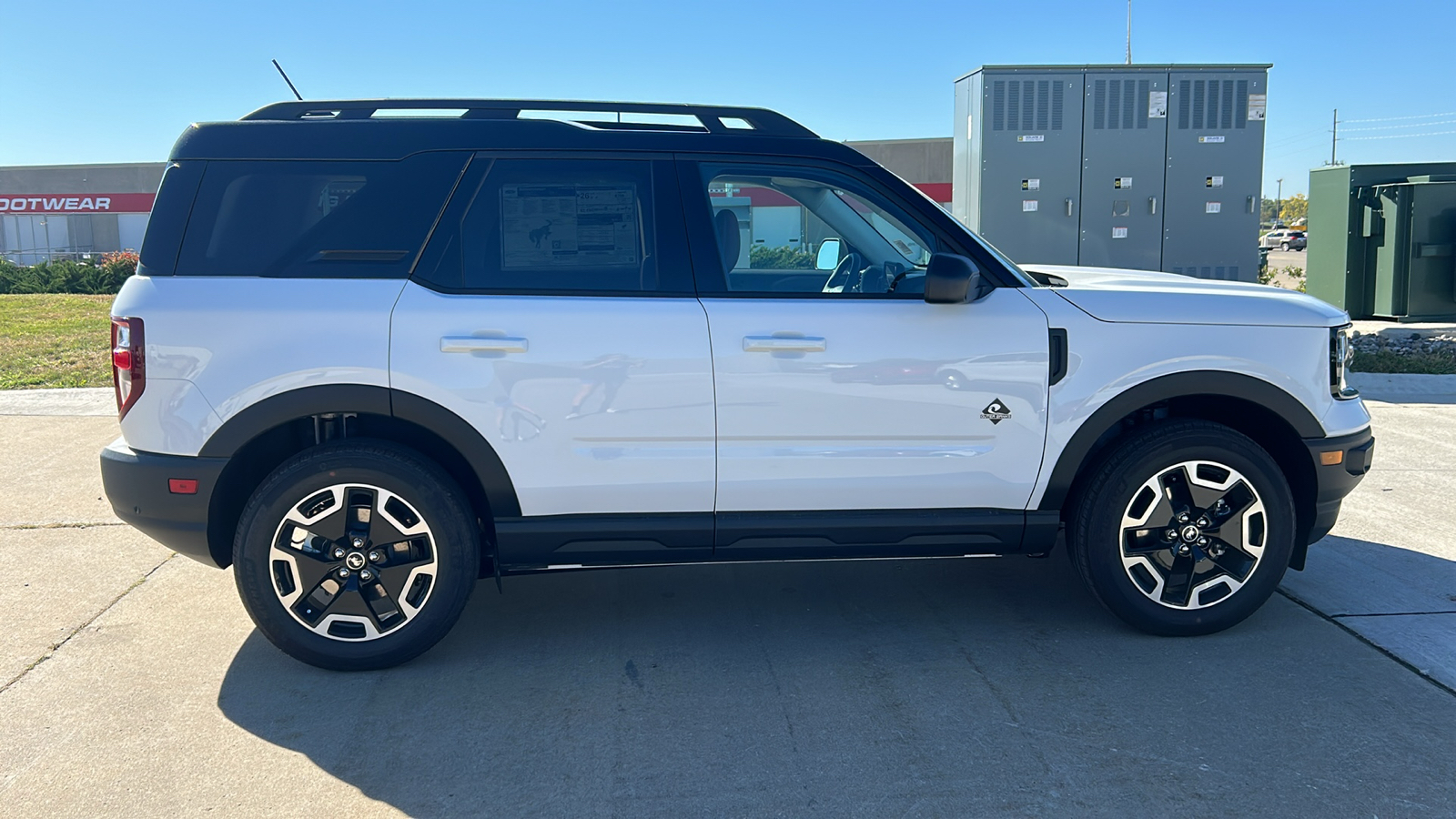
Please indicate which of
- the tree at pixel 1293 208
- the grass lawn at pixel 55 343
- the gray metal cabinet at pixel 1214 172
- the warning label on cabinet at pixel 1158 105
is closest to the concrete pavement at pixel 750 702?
the grass lawn at pixel 55 343

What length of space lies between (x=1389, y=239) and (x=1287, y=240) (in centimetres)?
6580

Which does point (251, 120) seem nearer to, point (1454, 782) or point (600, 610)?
point (600, 610)

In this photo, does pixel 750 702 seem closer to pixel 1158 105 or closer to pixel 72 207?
pixel 1158 105

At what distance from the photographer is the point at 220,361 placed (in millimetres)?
3869

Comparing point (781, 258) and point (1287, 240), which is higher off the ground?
point (1287, 240)

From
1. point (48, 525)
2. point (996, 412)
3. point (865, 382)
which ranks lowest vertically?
point (48, 525)

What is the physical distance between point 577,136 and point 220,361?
1456mm

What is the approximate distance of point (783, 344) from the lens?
397 centimetres

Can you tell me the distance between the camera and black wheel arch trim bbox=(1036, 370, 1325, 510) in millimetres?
4117

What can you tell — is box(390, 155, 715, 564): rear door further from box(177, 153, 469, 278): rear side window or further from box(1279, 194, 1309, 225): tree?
box(1279, 194, 1309, 225): tree

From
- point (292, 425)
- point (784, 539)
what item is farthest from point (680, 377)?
point (292, 425)

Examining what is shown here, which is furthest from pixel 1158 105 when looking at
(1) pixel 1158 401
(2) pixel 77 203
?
(2) pixel 77 203

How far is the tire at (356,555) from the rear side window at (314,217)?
2.15 feet

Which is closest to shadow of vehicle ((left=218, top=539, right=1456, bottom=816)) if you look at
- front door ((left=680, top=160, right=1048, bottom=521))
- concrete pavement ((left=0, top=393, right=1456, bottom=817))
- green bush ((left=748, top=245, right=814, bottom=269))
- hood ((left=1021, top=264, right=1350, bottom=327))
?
concrete pavement ((left=0, top=393, right=1456, bottom=817))
